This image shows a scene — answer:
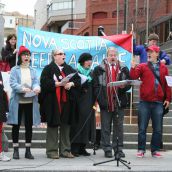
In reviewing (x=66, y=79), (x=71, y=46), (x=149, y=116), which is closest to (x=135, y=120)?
(x=71, y=46)

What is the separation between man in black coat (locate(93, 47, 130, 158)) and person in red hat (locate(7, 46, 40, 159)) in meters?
1.24

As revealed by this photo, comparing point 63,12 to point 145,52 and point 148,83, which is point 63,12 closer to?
point 145,52

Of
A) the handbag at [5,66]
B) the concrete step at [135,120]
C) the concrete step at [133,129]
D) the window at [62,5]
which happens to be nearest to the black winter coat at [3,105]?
the handbag at [5,66]

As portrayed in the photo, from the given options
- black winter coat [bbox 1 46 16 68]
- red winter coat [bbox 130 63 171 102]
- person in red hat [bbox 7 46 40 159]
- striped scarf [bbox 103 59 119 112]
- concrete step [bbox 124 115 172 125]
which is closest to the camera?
person in red hat [bbox 7 46 40 159]

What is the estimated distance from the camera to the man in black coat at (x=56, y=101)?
9594 millimetres

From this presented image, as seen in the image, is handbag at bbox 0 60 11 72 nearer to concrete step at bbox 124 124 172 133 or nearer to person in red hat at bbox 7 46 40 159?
person in red hat at bbox 7 46 40 159

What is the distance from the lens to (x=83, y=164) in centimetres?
909

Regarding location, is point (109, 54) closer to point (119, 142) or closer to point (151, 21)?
point (119, 142)

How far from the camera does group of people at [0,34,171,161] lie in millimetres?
9562

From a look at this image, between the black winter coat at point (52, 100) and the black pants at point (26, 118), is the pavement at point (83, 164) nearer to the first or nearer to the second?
the black pants at point (26, 118)

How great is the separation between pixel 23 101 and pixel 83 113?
129cm

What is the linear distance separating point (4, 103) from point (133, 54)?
4164mm

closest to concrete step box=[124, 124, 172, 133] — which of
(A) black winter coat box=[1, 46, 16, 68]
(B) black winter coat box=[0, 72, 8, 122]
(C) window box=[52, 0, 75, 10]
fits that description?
(A) black winter coat box=[1, 46, 16, 68]

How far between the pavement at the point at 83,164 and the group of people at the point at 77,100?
21 centimetres
